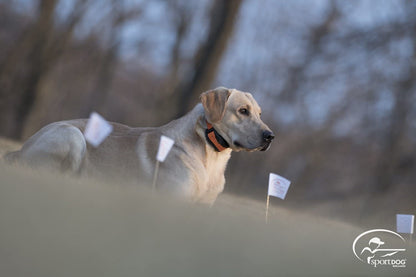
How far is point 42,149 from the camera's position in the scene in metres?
3.11

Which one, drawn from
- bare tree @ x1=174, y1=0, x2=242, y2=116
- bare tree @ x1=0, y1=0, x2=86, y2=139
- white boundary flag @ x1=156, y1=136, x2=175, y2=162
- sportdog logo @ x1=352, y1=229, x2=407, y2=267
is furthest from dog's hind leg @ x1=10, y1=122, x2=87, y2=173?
bare tree @ x1=0, y1=0, x2=86, y2=139

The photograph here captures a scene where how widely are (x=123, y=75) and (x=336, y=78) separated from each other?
13301 mm

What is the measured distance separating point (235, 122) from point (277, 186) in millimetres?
642

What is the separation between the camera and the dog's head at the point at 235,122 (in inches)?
132

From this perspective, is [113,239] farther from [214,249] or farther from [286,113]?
[286,113]

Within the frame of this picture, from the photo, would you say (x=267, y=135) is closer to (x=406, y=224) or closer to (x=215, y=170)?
(x=215, y=170)

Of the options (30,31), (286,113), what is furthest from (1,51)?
(286,113)

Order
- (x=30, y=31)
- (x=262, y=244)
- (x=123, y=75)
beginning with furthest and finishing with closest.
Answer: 1. (x=123, y=75)
2. (x=30, y=31)
3. (x=262, y=244)

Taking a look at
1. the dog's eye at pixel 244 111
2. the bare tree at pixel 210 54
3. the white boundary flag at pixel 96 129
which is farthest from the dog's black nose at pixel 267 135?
the bare tree at pixel 210 54

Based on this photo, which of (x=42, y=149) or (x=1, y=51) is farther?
(x=1, y=51)

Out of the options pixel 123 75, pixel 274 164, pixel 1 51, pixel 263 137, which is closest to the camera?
pixel 263 137

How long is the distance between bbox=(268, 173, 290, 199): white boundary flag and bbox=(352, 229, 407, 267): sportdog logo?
1429 millimetres

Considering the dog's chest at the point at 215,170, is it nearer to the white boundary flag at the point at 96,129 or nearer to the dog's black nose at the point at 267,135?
the dog's black nose at the point at 267,135

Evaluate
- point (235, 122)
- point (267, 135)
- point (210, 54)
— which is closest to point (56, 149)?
point (235, 122)
